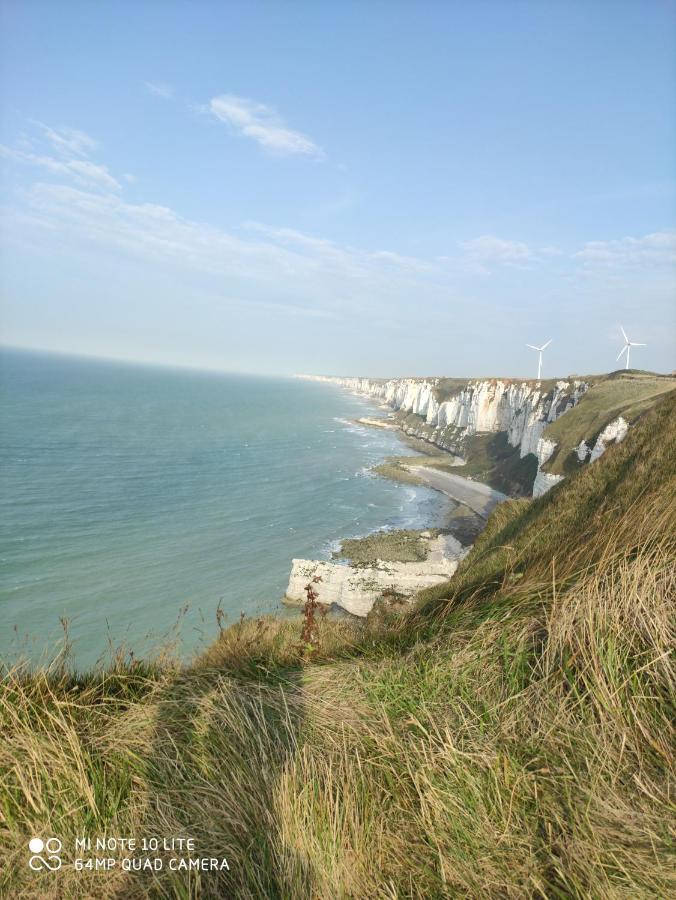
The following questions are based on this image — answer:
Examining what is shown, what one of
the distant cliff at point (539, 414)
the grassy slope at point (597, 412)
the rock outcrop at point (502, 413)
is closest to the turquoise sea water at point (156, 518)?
the rock outcrop at point (502, 413)

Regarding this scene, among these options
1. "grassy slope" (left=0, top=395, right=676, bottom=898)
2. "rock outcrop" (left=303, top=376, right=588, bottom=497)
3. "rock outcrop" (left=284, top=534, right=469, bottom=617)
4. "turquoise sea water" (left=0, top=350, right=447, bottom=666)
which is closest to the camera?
"grassy slope" (left=0, top=395, right=676, bottom=898)

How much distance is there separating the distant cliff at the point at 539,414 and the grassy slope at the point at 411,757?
94.2 feet

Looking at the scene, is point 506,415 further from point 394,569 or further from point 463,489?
point 394,569

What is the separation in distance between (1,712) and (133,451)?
74.0 metres

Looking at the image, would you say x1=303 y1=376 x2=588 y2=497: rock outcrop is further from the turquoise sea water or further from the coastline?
the turquoise sea water

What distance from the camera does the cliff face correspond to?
47.9 metres

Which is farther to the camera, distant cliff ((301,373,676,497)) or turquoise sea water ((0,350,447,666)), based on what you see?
distant cliff ((301,373,676,497))

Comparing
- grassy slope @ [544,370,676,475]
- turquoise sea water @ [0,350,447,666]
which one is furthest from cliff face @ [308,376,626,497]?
turquoise sea water @ [0,350,447,666]

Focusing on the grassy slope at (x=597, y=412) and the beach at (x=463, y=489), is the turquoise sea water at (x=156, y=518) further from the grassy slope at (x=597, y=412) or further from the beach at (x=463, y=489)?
the grassy slope at (x=597, y=412)

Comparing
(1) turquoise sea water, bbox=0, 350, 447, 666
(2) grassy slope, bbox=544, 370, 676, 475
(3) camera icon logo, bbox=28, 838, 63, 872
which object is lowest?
(1) turquoise sea water, bbox=0, 350, 447, 666

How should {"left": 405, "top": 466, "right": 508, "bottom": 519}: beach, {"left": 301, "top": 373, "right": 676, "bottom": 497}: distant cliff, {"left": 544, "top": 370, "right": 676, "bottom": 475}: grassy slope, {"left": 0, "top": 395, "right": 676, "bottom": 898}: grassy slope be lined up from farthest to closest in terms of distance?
{"left": 405, "top": 466, "right": 508, "bottom": 519}: beach, {"left": 301, "top": 373, "right": 676, "bottom": 497}: distant cliff, {"left": 544, "top": 370, "right": 676, "bottom": 475}: grassy slope, {"left": 0, "top": 395, "right": 676, "bottom": 898}: grassy slope

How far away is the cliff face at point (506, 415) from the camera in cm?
4788

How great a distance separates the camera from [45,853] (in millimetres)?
2467

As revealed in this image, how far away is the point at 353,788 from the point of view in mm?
2625
